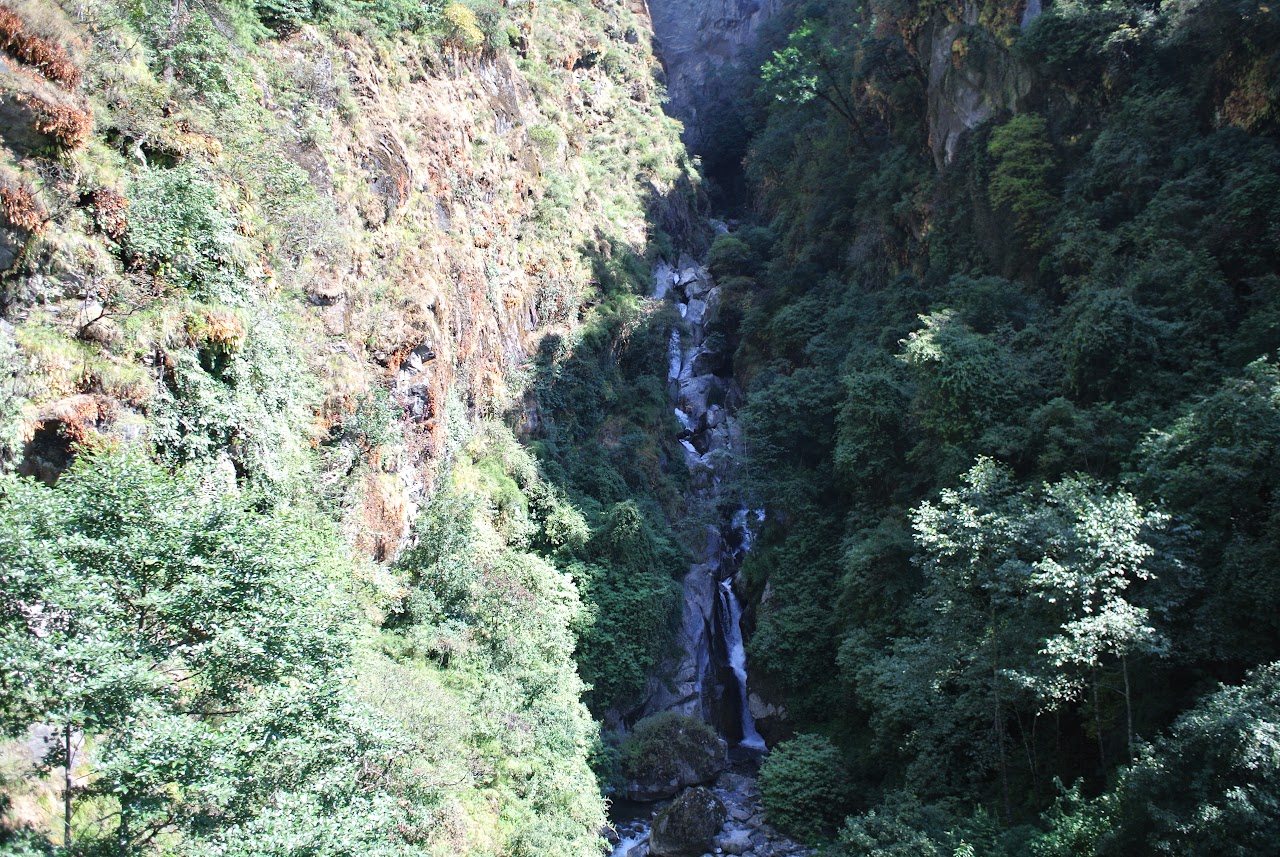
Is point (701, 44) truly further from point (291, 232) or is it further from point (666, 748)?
point (666, 748)

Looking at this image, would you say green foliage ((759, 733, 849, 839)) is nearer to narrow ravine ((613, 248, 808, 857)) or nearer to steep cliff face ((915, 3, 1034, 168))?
narrow ravine ((613, 248, 808, 857))

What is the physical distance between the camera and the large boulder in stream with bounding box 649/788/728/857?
21.7m

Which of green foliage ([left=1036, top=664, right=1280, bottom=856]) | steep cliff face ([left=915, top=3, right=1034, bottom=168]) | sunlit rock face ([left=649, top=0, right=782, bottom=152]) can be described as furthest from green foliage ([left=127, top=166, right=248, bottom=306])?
sunlit rock face ([left=649, top=0, right=782, bottom=152])

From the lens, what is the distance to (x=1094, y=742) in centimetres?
1739

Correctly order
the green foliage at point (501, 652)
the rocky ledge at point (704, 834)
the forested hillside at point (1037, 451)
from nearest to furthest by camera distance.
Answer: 1. the forested hillside at point (1037, 451)
2. the green foliage at point (501, 652)
3. the rocky ledge at point (704, 834)

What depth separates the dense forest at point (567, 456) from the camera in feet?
35.2

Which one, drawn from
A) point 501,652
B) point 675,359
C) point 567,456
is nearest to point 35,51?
point 501,652

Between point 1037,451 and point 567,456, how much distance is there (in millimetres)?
16385

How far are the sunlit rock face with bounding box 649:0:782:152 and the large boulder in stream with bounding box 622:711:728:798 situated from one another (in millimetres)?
53534

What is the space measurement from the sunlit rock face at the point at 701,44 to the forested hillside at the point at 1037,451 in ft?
101

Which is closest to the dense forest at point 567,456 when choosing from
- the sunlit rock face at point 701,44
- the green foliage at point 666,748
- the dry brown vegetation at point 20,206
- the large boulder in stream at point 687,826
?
the dry brown vegetation at point 20,206

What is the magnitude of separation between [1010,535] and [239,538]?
13.5m

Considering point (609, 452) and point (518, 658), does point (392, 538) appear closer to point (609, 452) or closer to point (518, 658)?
point (518, 658)

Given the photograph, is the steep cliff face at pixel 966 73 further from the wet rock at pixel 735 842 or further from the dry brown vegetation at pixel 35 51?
the dry brown vegetation at pixel 35 51
